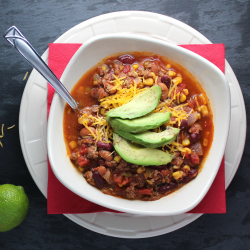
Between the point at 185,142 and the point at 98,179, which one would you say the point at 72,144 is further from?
the point at 185,142

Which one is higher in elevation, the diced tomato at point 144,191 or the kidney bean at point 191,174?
the kidney bean at point 191,174

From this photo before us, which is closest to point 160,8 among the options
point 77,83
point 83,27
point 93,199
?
point 83,27

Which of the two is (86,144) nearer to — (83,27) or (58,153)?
(58,153)

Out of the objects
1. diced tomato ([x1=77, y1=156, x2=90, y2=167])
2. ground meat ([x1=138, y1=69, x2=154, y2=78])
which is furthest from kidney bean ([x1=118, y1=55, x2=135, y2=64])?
diced tomato ([x1=77, y1=156, x2=90, y2=167])

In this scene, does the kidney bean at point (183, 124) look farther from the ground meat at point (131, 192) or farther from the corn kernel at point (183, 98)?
the ground meat at point (131, 192)

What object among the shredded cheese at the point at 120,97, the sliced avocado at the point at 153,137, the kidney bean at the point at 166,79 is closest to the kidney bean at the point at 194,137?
the sliced avocado at the point at 153,137

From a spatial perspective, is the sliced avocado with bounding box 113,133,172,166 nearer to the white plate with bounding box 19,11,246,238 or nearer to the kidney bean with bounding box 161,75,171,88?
the kidney bean with bounding box 161,75,171,88
